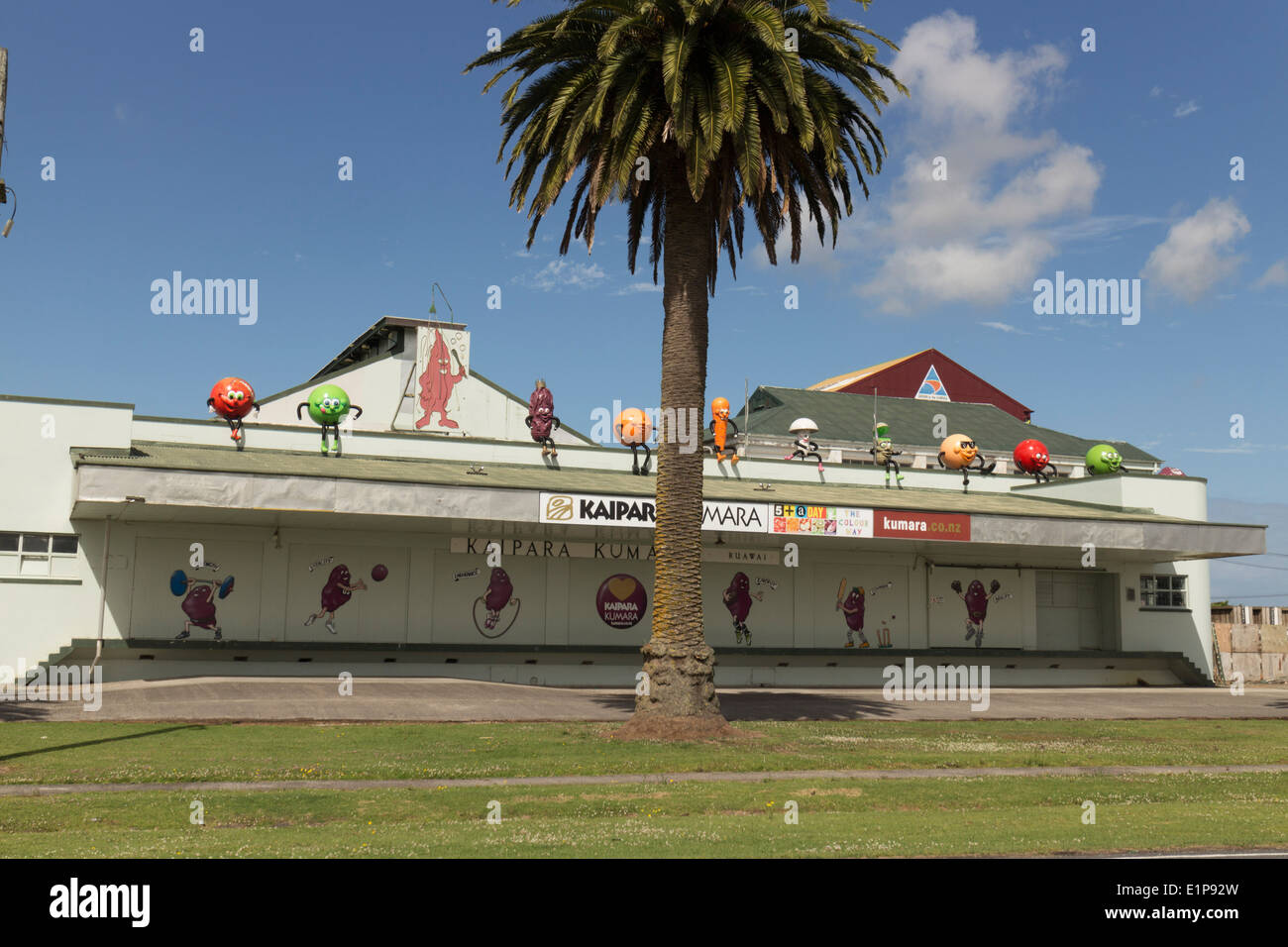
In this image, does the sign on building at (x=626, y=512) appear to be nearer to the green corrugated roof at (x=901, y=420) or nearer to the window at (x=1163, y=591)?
the window at (x=1163, y=591)

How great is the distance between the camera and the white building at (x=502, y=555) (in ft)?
89.6

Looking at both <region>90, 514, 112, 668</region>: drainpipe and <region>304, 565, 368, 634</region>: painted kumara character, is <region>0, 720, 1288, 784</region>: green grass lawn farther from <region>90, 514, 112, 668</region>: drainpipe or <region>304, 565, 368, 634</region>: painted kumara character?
<region>304, 565, 368, 634</region>: painted kumara character

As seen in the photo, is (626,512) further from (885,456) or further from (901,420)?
(901,420)

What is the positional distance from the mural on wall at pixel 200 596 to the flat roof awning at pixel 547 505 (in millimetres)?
1607

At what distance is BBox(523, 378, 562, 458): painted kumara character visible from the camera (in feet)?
112

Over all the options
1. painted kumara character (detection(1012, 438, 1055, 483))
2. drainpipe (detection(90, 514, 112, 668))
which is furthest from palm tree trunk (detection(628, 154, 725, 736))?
painted kumara character (detection(1012, 438, 1055, 483))

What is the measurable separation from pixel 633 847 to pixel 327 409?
80.5 ft

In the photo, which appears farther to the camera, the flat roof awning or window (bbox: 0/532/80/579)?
window (bbox: 0/532/80/579)

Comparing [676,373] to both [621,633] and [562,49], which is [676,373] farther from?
[621,633]

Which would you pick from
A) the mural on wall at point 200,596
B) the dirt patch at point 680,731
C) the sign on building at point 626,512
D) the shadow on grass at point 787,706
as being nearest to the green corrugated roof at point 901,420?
the sign on building at point 626,512

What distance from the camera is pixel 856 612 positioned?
1423 inches

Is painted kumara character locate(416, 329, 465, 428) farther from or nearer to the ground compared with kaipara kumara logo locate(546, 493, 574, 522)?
farther from the ground
